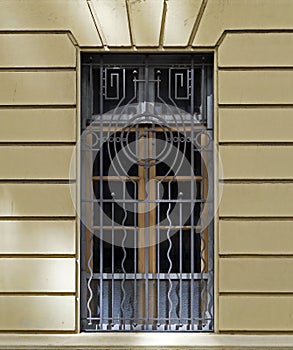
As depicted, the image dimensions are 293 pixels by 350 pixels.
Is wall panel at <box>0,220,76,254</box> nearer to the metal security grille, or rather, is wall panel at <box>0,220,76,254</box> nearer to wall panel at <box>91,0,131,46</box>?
the metal security grille

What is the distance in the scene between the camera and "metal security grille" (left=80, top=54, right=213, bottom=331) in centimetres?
613

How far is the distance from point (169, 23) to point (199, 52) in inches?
18.3

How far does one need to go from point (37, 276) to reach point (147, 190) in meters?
1.31

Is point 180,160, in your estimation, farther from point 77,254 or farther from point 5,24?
point 5,24

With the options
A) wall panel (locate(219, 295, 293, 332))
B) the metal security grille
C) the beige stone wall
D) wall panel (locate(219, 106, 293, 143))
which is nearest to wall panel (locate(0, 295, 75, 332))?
the beige stone wall

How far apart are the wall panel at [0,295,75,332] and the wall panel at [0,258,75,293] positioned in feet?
0.27

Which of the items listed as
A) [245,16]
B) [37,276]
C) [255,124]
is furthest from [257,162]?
[37,276]

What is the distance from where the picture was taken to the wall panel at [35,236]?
5.98 meters

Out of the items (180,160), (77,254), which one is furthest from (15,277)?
(180,160)

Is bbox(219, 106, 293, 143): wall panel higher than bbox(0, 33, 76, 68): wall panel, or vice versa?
bbox(0, 33, 76, 68): wall panel

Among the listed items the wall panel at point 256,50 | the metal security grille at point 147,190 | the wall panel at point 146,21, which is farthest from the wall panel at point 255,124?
the wall panel at point 146,21

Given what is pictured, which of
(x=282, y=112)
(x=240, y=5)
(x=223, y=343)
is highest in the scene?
(x=240, y=5)

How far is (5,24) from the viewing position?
6000 millimetres

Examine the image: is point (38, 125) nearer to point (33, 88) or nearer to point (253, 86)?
point (33, 88)
